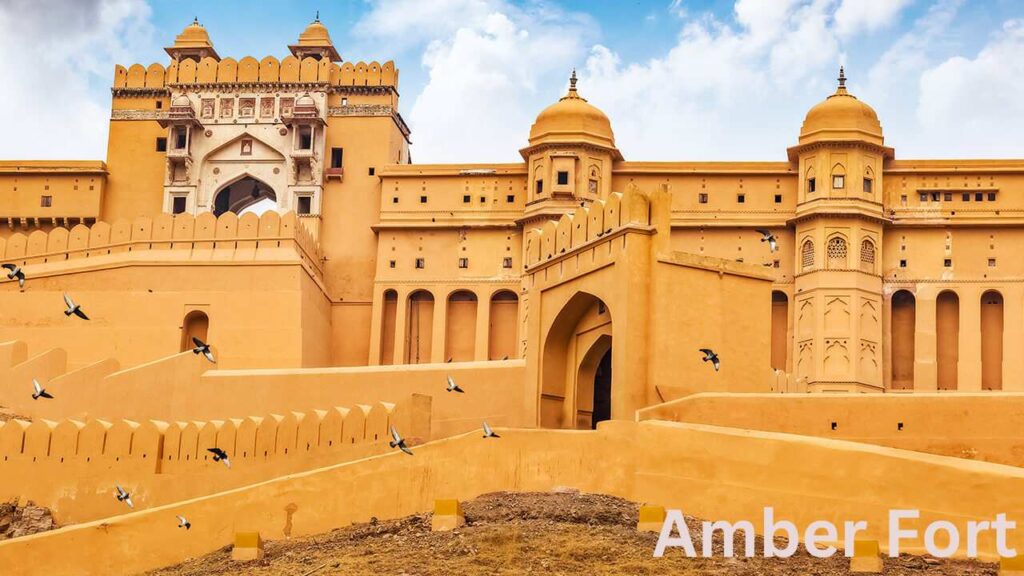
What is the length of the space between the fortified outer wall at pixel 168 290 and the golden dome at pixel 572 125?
6.80 metres

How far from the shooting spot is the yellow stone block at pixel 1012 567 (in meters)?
15.6

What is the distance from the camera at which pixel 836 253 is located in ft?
132

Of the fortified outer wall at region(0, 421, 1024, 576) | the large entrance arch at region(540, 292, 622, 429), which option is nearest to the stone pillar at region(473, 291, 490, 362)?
the large entrance arch at region(540, 292, 622, 429)

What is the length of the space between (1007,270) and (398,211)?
15146mm

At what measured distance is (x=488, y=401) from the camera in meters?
28.8

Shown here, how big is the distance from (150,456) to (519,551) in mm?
11430

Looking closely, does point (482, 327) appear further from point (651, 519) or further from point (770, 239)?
point (651, 519)

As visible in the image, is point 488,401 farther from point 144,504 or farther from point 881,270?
point 881,270

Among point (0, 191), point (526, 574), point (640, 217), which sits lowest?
point (526, 574)

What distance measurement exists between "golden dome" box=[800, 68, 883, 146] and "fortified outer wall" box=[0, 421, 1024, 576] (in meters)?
21.0

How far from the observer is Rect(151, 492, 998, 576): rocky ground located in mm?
17156

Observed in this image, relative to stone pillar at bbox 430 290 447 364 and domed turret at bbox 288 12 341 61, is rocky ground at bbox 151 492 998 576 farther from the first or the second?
domed turret at bbox 288 12 341 61

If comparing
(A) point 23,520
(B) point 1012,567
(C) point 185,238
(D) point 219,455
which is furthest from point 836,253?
(B) point 1012,567

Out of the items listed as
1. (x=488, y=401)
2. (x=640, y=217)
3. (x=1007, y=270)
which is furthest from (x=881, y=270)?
(x=640, y=217)
